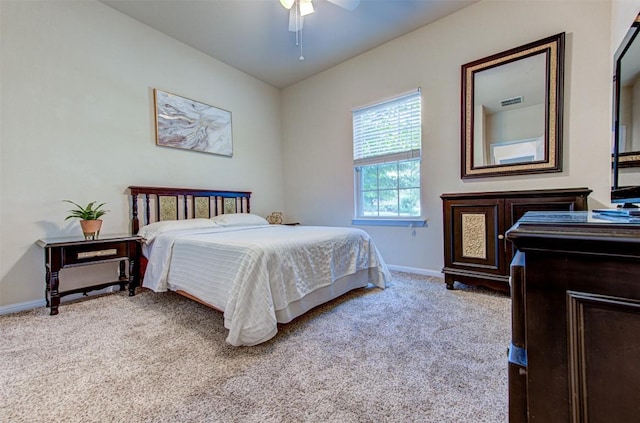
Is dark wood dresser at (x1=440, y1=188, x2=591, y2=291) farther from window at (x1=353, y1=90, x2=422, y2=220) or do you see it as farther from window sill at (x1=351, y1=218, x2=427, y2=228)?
window at (x1=353, y1=90, x2=422, y2=220)

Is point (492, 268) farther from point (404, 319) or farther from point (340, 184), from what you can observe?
point (340, 184)

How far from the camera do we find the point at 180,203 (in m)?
3.30

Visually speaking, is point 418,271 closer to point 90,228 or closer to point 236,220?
point 236,220

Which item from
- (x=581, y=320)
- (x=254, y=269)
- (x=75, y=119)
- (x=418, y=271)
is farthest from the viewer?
(x=418, y=271)

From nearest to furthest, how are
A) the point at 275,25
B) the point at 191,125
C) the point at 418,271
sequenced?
the point at 275,25, the point at 418,271, the point at 191,125

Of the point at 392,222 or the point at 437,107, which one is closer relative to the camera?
the point at 437,107

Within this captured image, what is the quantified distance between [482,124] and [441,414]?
8.69 ft

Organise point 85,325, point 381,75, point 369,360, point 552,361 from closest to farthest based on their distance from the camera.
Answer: point 552,361, point 369,360, point 85,325, point 381,75

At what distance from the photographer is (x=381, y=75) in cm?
348

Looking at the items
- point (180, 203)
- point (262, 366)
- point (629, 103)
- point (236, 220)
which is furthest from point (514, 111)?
point (180, 203)

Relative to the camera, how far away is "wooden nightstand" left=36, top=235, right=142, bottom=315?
7.17 ft

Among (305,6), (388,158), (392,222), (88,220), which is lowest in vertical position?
(392,222)

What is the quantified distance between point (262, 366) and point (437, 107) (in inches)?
120

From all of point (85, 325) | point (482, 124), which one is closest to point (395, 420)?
point (85, 325)
